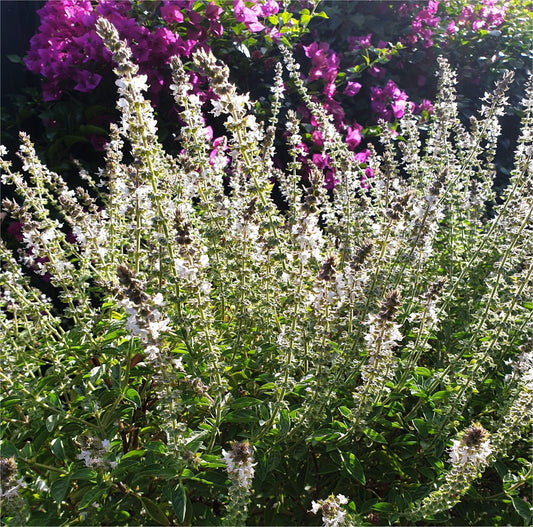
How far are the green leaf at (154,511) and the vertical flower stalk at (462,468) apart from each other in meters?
1.03

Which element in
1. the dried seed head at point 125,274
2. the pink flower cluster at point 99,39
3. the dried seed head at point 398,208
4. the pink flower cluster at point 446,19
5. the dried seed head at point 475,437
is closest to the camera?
the dried seed head at point 125,274

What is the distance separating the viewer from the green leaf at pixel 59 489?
2.18 m

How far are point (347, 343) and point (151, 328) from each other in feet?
3.34

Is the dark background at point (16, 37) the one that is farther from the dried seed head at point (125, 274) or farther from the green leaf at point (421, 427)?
the green leaf at point (421, 427)

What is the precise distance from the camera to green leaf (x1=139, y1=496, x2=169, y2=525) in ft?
7.48

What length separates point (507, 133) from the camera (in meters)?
8.44

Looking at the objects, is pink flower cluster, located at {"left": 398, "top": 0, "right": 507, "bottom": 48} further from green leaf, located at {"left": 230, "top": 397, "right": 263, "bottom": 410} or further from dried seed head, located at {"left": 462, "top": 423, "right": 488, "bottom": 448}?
dried seed head, located at {"left": 462, "top": 423, "right": 488, "bottom": 448}

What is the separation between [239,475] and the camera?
187cm

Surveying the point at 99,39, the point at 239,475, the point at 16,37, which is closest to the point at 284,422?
the point at 239,475

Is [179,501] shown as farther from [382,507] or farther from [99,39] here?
[99,39]

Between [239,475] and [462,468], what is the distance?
821mm

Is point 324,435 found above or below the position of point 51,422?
above

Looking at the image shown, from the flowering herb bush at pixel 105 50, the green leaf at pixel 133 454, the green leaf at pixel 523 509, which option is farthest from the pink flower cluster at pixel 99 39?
the green leaf at pixel 523 509

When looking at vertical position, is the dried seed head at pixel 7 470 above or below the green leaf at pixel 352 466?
above
